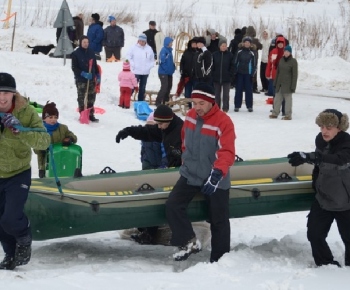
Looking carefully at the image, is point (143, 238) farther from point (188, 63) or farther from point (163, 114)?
point (188, 63)

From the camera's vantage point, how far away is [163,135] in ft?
24.7

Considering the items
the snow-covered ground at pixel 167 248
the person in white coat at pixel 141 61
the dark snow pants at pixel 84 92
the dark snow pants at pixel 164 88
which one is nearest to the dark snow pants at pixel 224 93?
the snow-covered ground at pixel 167 248

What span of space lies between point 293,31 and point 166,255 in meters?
18.6

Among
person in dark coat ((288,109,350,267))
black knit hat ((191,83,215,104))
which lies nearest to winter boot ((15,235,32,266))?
black knit hat ((191,83,215,104))

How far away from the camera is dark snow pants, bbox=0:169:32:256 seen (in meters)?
5.77

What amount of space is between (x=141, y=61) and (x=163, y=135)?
8474mm

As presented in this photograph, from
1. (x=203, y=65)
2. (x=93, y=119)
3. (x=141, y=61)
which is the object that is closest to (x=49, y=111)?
(x=93, y=119)

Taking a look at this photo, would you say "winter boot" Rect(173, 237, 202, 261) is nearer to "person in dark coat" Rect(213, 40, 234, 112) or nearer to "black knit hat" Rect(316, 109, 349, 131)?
"black knit hat" Rect(316, 109, 349, 131)

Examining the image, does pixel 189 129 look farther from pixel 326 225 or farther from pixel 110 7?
pixel 110 7

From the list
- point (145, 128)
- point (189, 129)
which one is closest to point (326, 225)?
point (189, 129)

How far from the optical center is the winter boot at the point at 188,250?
6582 millimetres

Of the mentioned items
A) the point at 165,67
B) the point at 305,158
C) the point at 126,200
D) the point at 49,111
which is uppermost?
the point at 305,158

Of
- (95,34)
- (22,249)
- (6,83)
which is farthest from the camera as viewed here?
(95,34)

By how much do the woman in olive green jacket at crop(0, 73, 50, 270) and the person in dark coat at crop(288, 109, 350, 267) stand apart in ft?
6.68
